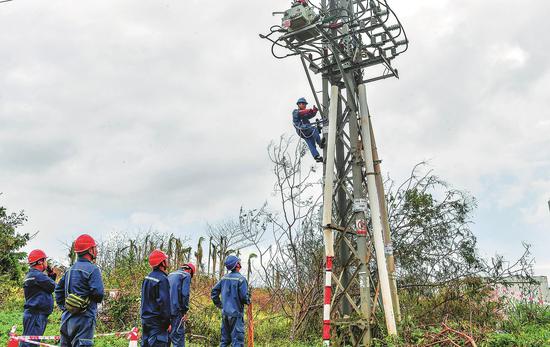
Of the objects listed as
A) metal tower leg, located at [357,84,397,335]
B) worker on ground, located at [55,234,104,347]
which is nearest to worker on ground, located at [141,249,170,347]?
worker on ground, located at [55,234,104,347]

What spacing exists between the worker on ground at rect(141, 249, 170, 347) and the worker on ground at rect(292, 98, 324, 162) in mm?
4156

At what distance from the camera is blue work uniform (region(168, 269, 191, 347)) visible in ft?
27.7

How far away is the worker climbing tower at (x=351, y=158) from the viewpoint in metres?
8.61

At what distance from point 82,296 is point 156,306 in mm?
1192

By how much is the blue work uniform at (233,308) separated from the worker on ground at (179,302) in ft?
2.32

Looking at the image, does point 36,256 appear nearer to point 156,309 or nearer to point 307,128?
point 156,309

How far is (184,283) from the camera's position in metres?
8.57

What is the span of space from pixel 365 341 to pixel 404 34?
231 inches

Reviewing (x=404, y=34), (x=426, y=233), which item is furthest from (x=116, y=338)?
(x=404, y=34)

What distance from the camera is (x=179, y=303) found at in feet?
27.8

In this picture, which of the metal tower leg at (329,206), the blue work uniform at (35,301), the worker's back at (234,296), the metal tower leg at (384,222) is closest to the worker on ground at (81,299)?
the blue work uniform at (35,301)

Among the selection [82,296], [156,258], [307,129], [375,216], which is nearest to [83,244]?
[82,296]

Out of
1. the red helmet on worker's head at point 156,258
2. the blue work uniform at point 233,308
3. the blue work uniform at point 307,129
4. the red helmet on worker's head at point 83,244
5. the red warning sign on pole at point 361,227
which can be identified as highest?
the blue work uniform at point 307,129

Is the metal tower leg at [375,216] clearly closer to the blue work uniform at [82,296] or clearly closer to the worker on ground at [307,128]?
the worker on ground at [307,128]
